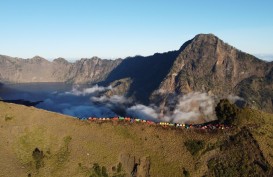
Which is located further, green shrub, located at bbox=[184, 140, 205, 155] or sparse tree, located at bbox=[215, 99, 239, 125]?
sparse tree, located at bbox=[215, 99, 239, 125]

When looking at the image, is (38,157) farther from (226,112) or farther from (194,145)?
(226,112)

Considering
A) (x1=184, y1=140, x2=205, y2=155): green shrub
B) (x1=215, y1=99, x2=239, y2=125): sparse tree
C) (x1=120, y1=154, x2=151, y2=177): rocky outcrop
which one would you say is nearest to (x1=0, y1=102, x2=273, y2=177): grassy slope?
(x1=184, y1=140, x2=205, y2=155): green shrub

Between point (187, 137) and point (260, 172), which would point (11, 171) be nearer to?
point (187, 137)

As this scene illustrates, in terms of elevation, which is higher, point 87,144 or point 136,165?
point 87,144

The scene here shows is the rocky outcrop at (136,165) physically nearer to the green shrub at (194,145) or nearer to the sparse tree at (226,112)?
the green shrub at (194,145)

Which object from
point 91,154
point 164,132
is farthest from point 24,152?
point 164,132

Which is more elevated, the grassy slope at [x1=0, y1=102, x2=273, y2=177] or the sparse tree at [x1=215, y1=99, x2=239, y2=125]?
the sparse tree at [x1=215, y1=99, x2=239, y2=125]

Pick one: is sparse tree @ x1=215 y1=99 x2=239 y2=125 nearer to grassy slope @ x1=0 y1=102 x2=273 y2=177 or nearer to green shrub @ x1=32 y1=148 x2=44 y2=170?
grassy slope @ x1=0 y1=102 x2=273 y2=177

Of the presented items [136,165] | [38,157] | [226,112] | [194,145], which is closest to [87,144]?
[38,157]
